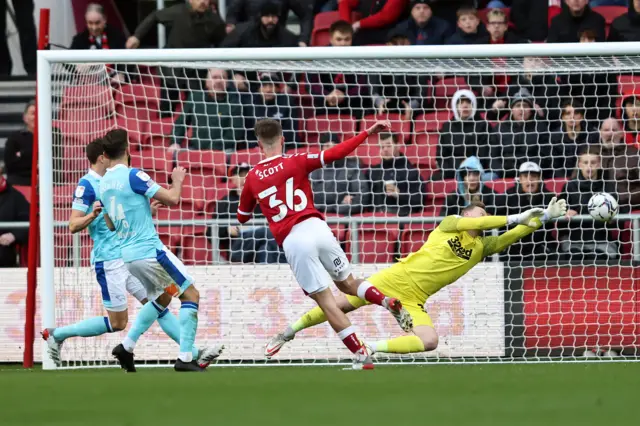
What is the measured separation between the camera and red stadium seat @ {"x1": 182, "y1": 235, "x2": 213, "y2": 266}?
442 inches

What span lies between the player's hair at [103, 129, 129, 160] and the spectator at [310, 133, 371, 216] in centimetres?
270

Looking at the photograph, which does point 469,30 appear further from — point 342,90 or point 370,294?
point 370,294

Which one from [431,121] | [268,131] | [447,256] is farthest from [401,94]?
[268,131]

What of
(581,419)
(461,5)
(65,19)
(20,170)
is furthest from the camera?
(65,19)

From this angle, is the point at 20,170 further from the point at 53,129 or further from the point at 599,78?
the point at 599,78

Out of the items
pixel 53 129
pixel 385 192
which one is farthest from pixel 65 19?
pixel 385 192

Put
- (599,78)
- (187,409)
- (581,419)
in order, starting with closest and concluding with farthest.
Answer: (581,419) → (187,409) → (599,78)

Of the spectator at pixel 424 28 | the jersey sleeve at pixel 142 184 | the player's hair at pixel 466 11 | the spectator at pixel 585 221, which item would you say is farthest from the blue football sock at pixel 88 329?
the player's hair at pixel 466 11

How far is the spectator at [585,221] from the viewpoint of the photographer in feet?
35.3

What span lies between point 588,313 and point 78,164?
15.8 feet

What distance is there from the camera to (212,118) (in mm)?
11617

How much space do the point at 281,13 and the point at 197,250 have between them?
3423mm

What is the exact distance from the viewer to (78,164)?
36.2 ft

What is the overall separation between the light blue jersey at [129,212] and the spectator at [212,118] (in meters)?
2.73
